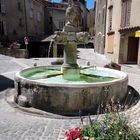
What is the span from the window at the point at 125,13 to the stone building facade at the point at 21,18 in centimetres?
1790

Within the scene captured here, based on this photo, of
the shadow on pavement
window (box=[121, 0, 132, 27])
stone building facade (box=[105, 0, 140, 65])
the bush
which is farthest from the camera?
Result: window (box=[121, 0, 132, 27])

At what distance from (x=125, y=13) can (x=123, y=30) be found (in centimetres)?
154

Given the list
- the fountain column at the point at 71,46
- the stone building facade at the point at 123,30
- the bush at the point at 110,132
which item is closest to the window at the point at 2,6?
the stone building facade at the point at 123,30

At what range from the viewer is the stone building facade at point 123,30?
17.1m

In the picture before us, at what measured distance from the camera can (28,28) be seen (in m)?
35.9

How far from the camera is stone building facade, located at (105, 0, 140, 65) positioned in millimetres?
17109

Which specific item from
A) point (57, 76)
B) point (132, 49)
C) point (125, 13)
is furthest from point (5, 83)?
point (132, 49)

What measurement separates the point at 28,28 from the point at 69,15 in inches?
1102

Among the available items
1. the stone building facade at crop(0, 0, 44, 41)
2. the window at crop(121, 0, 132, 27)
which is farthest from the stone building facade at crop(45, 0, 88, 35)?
the window at crop(121, 0, 132, 27)

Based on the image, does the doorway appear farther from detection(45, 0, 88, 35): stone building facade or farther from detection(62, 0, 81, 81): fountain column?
detection(45, 0, 88, 35): stone building facade

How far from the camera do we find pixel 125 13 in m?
18.5

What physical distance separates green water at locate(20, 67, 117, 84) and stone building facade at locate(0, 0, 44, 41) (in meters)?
21.8

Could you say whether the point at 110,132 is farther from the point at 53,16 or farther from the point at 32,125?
the point at 53,16

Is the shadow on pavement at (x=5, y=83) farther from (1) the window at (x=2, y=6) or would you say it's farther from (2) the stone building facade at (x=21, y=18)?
(2) the stone building facade at (x=21, y=18)
